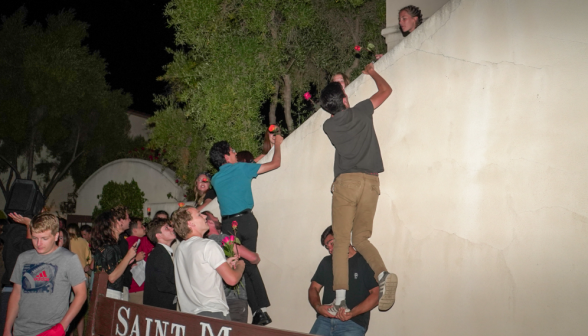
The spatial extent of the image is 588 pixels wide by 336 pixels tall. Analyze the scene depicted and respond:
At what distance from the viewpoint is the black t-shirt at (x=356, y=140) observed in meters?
4.49

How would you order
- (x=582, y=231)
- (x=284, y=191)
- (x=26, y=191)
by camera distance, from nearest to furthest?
(x=582, y=231) → (x=26, y=191) → (x=284, y=191)

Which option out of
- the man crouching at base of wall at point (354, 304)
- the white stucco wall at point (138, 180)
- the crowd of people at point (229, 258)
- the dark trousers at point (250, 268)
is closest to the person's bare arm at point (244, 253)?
the crowd of people at point (229, 258)

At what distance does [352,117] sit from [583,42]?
1.98 m

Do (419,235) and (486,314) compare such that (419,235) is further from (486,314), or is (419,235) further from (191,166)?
(191,166)

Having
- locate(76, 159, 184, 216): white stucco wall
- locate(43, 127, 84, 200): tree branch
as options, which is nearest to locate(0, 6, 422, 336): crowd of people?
locate(76, 159, 184, 216): white stucco wall

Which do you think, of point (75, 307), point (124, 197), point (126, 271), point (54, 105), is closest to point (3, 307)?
point (126, 271)

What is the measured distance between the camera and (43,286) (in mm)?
4086

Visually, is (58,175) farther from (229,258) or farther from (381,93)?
(381,93)

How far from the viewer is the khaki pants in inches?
169

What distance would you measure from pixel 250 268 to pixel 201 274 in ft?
4.47

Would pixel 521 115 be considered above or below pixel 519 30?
below

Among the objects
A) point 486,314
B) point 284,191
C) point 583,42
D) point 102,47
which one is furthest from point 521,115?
point 102,47

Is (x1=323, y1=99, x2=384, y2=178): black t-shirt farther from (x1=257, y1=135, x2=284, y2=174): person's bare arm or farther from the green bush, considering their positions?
the green bush

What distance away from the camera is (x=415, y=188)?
461cm
